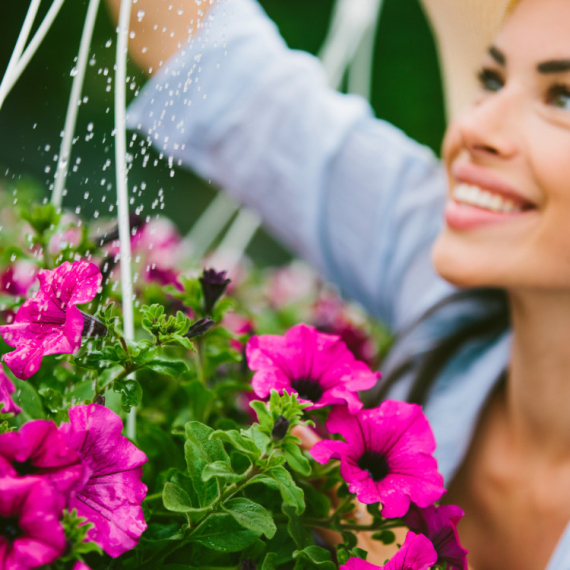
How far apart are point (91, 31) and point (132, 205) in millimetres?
122

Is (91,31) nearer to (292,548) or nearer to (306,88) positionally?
(292,548)

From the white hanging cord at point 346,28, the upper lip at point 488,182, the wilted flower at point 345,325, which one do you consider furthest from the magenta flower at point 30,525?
the white hanging cord at point 346,28

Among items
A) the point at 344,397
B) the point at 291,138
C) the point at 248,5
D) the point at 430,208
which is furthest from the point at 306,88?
the point at 344,397

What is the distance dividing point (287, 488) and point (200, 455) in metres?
0.06

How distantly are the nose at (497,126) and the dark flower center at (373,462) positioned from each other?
0.45 meters

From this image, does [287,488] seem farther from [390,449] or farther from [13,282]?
[13,282]

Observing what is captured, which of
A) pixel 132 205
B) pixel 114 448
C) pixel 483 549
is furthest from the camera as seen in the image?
pixel 483 549

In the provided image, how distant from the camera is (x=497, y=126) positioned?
2.30ft

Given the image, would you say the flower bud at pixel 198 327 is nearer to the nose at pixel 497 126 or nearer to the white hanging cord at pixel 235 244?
the nose at pixel 497 126

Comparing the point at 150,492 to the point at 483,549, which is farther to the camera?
the point at 483,549

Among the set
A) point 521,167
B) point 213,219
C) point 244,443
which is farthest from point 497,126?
A: point 213,219

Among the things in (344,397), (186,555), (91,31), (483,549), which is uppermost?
(91,31)

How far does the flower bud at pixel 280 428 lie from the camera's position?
0.34 meters

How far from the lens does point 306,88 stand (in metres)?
1.18
